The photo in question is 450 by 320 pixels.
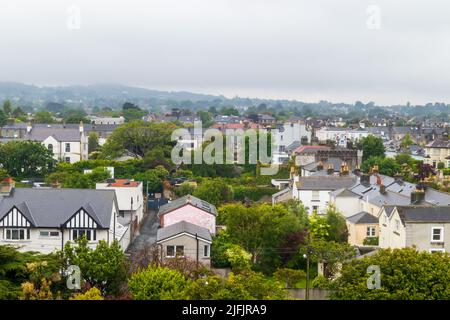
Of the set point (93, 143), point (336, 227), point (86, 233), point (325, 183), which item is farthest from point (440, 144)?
point (86, 233)

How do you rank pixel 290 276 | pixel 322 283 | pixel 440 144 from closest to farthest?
pixel 322 283, pixel 290 276, pixel 440 144

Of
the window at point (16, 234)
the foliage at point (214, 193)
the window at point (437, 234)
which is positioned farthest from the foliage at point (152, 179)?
the window at point (437, 234)

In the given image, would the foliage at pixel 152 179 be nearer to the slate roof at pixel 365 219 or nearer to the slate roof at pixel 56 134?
the slate roof at pixel 56 134

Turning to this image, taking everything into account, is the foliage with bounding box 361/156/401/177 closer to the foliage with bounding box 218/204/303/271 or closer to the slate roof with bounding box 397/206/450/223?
the foliage with bounding box 218/204/303/271

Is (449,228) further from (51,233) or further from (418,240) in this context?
(51,233)

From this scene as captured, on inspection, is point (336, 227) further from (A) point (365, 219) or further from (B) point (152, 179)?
(B) point (152, 179)

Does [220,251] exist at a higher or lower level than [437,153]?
lower
